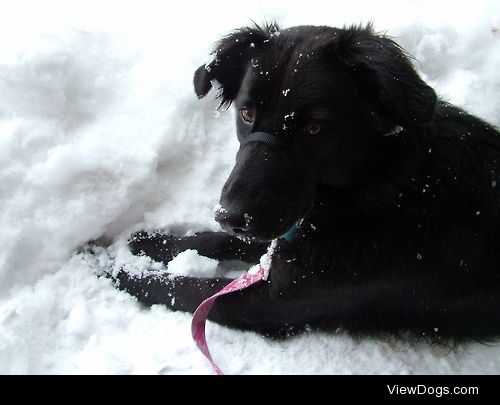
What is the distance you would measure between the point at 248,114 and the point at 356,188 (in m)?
0.61

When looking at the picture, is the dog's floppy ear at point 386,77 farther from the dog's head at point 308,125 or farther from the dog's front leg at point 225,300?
the dog's front leg at point 225,300

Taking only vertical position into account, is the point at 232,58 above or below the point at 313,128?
above

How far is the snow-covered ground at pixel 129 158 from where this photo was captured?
261cm

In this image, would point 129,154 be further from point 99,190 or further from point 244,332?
point 244,332

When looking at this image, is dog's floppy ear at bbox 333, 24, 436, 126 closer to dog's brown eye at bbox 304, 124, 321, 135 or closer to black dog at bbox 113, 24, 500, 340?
black dog at bbox 113, 24, 500, 340

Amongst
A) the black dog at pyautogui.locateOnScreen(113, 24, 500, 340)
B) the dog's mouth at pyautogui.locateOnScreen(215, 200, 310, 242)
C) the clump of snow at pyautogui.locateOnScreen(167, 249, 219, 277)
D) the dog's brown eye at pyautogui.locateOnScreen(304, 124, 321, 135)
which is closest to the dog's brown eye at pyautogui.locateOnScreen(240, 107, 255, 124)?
the black dog at pyautogui.locateOnScreen(113, 24, 500, 340)

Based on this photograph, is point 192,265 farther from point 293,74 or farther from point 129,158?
point 293,74

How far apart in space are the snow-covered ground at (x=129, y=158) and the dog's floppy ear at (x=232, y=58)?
36.2 inches

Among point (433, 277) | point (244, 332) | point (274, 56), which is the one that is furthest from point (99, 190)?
point (433, 277)

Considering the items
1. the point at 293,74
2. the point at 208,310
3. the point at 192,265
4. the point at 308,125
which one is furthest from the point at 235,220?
the point at 192,265

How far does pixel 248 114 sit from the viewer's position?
2.22 meters

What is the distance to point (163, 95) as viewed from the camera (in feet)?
12.0

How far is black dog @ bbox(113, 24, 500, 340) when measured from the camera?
2.06m

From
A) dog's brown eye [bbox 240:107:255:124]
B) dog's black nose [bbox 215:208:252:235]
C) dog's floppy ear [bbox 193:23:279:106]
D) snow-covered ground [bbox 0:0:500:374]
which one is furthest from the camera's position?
snow-covered ground [bbox 0:0:500:374]
